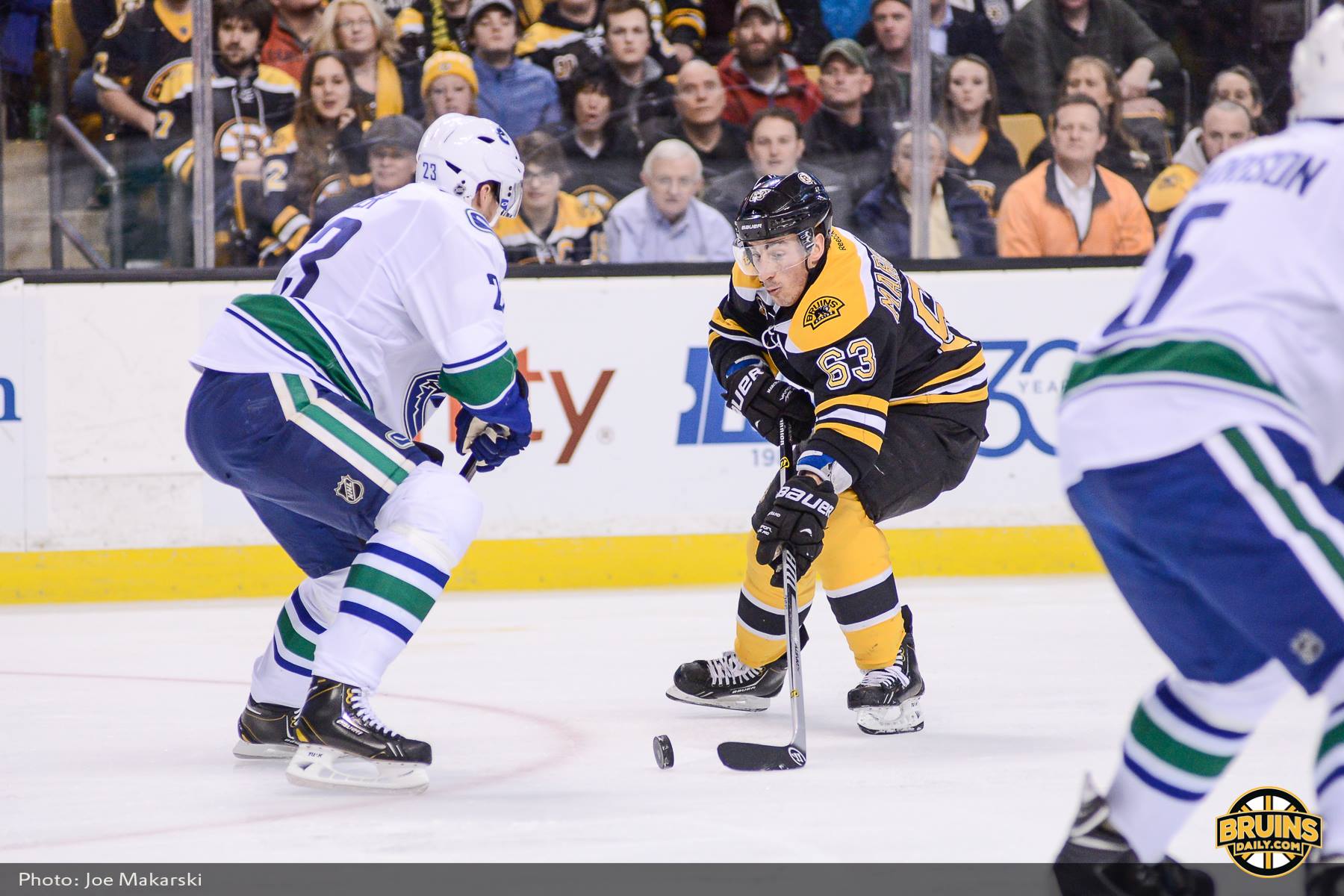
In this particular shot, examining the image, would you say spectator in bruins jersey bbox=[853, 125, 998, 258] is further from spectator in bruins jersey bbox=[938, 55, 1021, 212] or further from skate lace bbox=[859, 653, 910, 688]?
skate lace bbox=[859, 653, 910, 688]

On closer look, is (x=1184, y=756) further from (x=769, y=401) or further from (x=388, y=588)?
(x=769, y=401)

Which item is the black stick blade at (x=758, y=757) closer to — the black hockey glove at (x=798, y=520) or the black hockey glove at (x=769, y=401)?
the black hockey glove at (x=798, y=520)

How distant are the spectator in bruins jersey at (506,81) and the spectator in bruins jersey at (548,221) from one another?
0.25 feet

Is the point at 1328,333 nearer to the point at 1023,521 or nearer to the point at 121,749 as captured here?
the point at 121,749

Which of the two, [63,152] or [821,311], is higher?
[821,311]

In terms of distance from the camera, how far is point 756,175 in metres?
5.70

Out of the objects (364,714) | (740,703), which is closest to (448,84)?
(740,703)

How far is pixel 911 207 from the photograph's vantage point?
565cm

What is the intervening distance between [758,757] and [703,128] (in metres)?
3.23

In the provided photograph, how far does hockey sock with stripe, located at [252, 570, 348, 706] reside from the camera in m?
3.02

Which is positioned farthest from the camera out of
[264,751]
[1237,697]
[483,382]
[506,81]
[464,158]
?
[506,81]

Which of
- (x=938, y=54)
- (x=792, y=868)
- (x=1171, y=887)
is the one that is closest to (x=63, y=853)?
(x=792, y=868)

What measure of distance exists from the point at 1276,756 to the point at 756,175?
3244 millimetres

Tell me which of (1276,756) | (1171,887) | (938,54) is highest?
(938,54)
